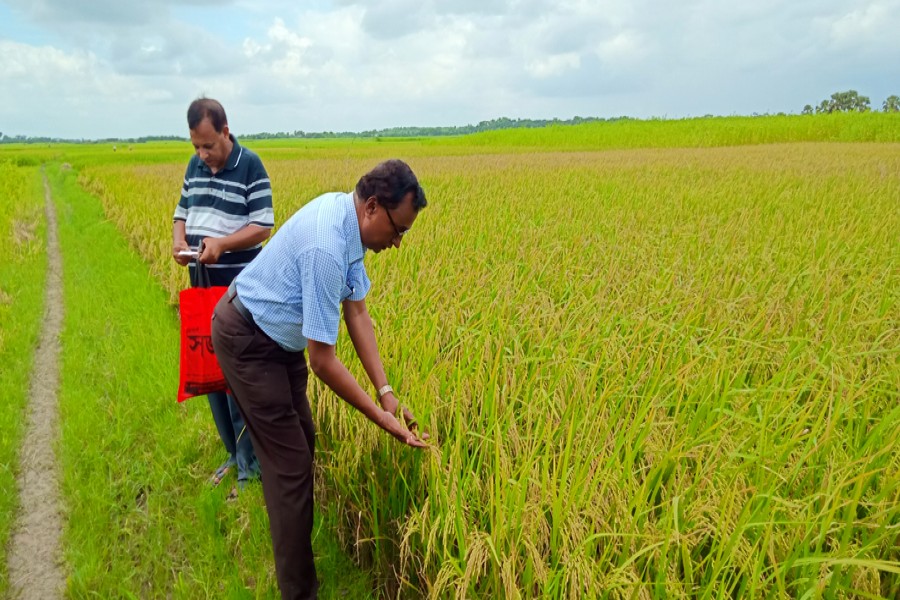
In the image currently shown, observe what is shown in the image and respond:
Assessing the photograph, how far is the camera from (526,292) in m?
3.15

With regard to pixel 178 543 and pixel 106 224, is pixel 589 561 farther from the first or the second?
pixel 106 224

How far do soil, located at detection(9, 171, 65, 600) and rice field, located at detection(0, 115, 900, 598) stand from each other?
0.69m

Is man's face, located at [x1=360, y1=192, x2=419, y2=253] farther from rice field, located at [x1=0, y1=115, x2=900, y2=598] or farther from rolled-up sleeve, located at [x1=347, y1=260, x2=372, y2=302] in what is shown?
rice field, located at [x1=0, y1=115, x2=900, y2=598]

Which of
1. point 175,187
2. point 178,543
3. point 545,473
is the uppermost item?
point 175,187

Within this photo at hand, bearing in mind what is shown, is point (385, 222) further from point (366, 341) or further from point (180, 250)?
point (180, 250)

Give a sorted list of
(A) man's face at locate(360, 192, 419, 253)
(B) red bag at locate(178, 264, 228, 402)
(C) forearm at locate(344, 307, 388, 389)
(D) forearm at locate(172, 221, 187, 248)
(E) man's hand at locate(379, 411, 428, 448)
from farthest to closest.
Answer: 1. (D) forearm at locate(172, 221, 187, 248)
2. (B) red bag at locate(178, 264, 228, 402)
3. (C) forearm at locate(344, 307, 388, 389)
4. (E) man's hand at locate(379, 411, 428, 448)
5. (A) man's face at locate(360, 192, 419, 253)

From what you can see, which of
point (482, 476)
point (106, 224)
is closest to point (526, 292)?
point (482, 476)

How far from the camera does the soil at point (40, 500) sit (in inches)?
83.2

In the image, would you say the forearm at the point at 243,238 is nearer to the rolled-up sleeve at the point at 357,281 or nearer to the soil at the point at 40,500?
the rolled-up sleeve at the point at 357,281

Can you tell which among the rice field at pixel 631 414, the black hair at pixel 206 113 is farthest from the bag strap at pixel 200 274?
the rice field at pixel 631 414

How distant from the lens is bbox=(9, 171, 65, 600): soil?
6.93 feet

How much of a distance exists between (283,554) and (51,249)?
26.2 feet

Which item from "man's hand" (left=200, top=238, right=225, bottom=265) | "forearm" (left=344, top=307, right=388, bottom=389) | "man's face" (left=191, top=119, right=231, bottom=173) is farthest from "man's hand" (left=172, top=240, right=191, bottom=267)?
"forearm" (left=344, top=307, right=388, bottom=389)

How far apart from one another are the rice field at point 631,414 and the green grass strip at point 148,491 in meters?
0.11
